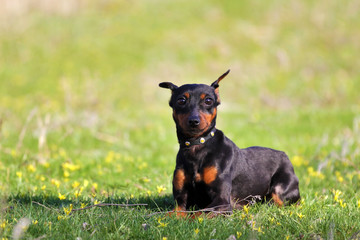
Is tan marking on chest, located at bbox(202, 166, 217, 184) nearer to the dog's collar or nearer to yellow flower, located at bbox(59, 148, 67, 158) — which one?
the dog's collar

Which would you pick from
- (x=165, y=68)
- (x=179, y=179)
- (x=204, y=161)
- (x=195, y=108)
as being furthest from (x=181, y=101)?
(x=165, y=68)

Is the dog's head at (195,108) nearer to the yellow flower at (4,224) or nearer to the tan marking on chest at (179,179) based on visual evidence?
the tan marking on chest at (179,179)

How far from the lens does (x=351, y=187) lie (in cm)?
614

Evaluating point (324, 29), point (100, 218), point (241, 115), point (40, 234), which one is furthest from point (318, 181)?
point (324, 29)

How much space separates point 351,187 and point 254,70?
1281cm

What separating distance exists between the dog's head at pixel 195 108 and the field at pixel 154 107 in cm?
84

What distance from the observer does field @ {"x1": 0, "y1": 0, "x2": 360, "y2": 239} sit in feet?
13.4

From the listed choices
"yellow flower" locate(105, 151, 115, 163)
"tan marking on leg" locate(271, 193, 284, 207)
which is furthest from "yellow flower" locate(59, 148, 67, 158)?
"tan marking on leg" locate(271, 193, 284, 207)

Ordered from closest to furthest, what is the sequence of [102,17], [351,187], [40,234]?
[40,234] < [351,187] < [102,17]

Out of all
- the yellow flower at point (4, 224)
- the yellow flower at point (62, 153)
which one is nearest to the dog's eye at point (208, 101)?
the yellow flower at point (4, 224)

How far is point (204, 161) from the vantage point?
14.5 feet

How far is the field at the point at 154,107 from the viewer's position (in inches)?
161

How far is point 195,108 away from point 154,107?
10.8 m

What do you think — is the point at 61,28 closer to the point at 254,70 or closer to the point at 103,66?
the point at 103,66
